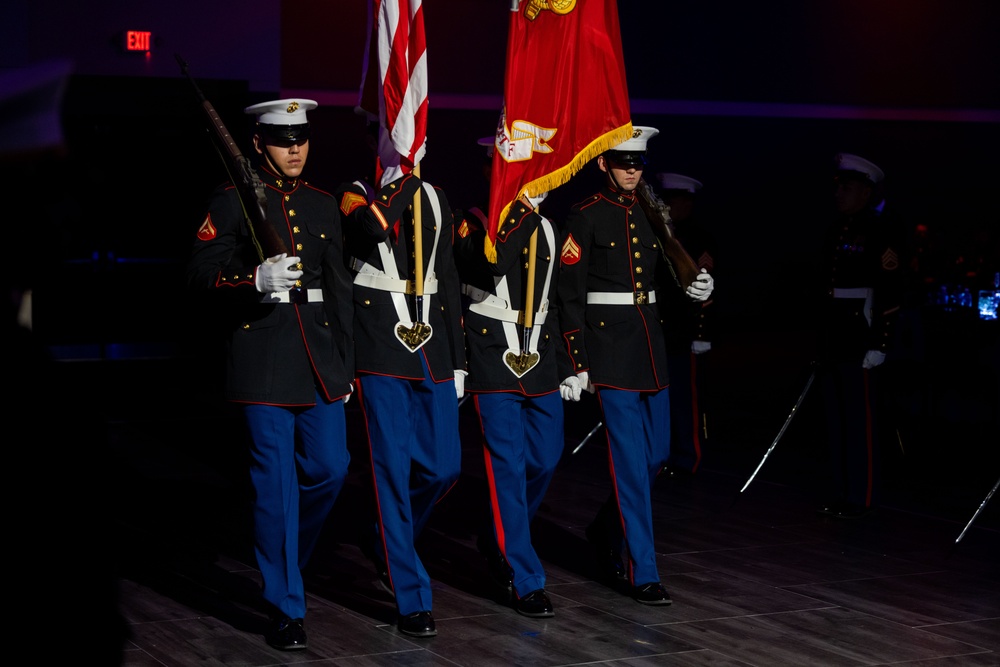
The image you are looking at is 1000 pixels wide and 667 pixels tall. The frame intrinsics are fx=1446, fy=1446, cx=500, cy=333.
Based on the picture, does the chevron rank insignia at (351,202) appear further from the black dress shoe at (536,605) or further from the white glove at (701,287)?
the black dress shoe at (536,605)

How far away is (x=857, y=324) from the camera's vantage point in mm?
7223

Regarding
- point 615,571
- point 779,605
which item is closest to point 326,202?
point 615,571

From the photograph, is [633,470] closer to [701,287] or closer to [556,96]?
[701,287]

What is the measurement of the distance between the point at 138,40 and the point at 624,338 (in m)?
7.90

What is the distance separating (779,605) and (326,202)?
226cm

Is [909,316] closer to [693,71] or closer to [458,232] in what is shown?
[458,232]

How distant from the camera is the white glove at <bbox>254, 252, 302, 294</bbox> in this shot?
4.57m

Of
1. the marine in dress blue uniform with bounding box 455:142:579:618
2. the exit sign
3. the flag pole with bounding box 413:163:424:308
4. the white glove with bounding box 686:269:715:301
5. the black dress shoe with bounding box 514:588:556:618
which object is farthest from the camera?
the exit sign

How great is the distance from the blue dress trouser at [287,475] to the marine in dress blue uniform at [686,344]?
365 centimetres

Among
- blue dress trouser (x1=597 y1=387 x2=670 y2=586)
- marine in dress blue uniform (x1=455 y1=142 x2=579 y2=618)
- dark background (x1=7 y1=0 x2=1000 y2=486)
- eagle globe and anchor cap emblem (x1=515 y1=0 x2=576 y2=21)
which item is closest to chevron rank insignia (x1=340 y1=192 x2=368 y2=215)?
marine in dress blue uniform (x1=455 y1=142 x2=579 y2=618)

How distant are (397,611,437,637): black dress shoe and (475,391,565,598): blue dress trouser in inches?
18.2

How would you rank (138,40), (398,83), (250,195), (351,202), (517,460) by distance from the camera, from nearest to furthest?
1. (250,195)
2. (351,202)
3. (398,83)
4. (517,460)
5. (138,40)

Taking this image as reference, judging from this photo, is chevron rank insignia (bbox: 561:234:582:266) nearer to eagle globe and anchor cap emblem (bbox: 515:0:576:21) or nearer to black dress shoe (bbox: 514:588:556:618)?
eagle globe and anchor cap emblem (bbox: 515:0:576:21)

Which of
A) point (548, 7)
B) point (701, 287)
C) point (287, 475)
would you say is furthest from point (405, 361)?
point (548, 7)
